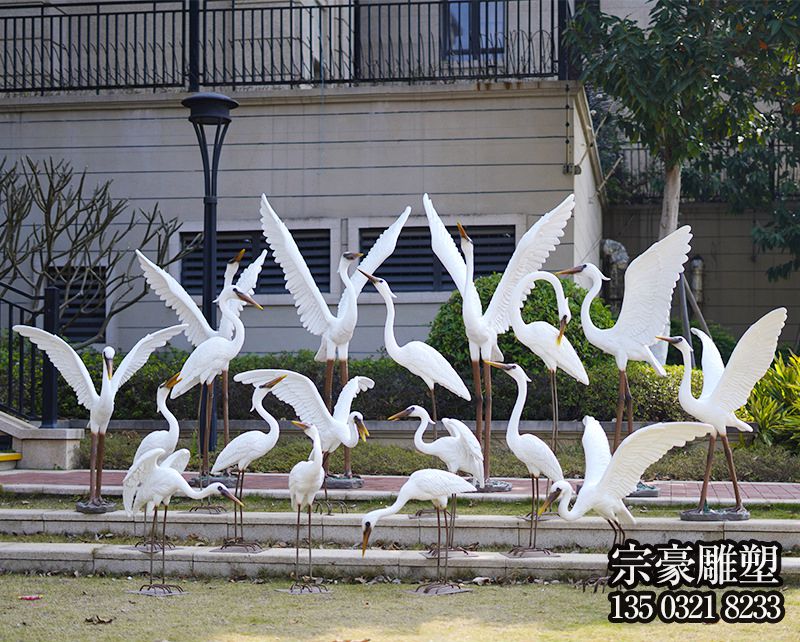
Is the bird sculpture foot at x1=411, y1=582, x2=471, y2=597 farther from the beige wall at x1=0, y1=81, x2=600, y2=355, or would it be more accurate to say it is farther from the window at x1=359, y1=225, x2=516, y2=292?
the window at x1=359, y1=225, x2=516, y2=292

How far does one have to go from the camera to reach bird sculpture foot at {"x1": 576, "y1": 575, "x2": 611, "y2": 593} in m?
7.68

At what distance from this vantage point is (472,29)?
17.8 metres

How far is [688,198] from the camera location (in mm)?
23328

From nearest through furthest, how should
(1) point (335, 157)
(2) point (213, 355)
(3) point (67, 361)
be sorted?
(3) point (67, 361)
(2) point (213, 355)
(1) point (335, 157)

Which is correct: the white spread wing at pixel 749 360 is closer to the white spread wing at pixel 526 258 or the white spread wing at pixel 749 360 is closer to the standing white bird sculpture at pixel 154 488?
the white spread wing at pixel 526 258

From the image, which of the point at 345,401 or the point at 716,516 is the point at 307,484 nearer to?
the point at 345,401

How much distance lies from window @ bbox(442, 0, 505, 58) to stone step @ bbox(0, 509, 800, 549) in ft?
29.2

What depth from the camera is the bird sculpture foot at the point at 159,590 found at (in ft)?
25.5

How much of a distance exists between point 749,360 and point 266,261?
9868 millimetres

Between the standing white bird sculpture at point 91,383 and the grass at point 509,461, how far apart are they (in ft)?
7.97

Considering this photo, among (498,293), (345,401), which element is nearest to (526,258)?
(498,293)

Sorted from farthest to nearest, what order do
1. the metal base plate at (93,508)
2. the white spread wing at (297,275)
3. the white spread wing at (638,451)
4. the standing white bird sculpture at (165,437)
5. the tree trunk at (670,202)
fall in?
the tree trunk at (670,202) → the white spread wing at (297,275) → the metal base plate at (93,508) → the standing white bird sculpture at (165,437) → the white spread wing at (638,451)

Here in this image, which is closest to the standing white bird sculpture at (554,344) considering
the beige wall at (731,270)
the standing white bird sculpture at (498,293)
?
the standing white bird sculpture at (498,293)

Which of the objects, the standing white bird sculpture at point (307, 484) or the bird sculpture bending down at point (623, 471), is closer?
the bird sculpture bending down at point (623, 471)
